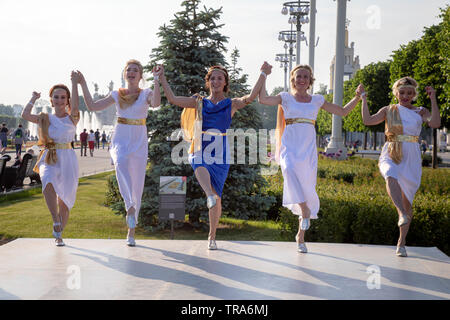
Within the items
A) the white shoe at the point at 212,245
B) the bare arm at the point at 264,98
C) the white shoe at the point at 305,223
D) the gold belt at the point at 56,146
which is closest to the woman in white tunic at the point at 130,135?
the gold belt at the point at 56,146

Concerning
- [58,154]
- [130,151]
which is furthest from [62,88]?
[130,151]

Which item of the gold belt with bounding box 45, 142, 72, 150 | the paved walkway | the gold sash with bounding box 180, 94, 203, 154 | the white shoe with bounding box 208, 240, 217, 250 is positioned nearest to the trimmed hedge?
the paved walkway

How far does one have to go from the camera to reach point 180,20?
926 cm

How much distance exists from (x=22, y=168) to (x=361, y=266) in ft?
38.7

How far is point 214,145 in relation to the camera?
610 cm

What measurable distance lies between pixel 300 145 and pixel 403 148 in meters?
1.28

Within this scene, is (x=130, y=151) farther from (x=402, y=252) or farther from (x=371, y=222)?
(x=371, y=222)

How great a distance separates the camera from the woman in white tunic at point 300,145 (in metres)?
5.94

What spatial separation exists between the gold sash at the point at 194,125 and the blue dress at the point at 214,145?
0.05 metres

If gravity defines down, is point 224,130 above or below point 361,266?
above

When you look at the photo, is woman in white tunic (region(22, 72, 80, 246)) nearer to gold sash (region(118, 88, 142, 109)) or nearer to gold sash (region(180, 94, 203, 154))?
gold sash (region(118, 88, 142, 109))

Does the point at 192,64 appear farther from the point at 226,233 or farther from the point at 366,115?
the point at 366,115
